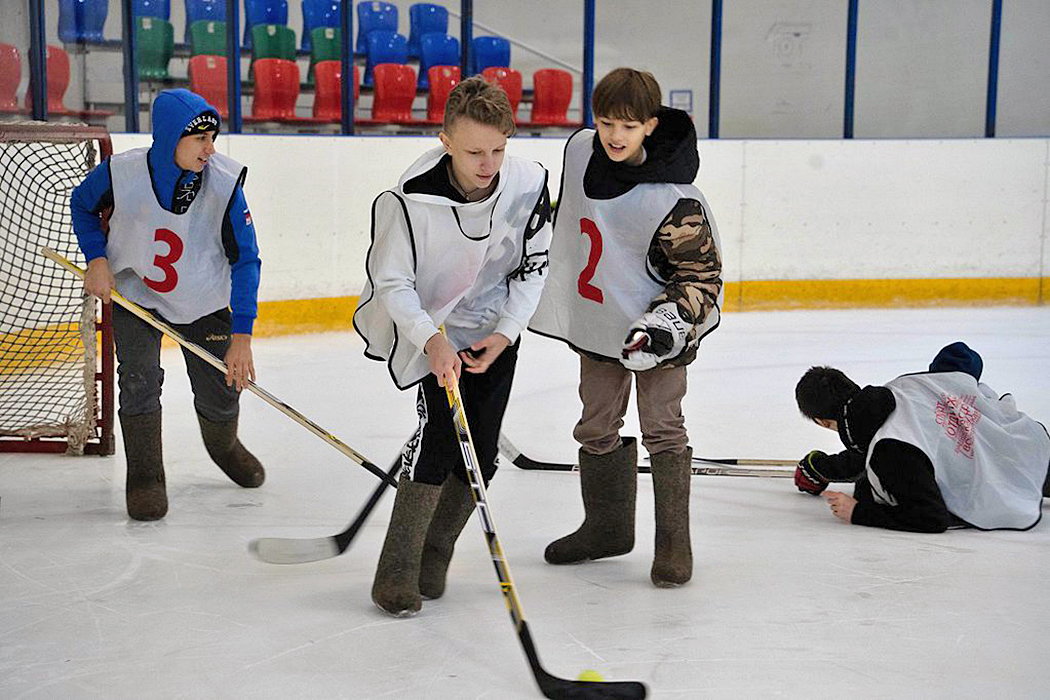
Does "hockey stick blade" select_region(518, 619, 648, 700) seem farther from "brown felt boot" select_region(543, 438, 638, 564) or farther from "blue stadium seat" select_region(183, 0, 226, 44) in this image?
"blue stadium seat" select_region(183, 0, 226, 44)

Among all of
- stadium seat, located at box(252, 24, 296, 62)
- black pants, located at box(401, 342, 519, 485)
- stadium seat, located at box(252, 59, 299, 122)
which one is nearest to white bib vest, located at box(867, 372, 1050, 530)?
black pants, located at box(401, 342, 519, 485)

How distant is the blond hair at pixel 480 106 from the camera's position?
174 centimetres

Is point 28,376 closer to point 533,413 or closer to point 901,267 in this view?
point 533,413

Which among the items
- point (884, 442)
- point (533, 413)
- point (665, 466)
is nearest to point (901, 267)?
point (533, 413)

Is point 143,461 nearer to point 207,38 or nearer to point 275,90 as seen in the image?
point 207,38

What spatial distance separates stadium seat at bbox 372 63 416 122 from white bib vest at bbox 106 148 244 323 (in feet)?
14.4

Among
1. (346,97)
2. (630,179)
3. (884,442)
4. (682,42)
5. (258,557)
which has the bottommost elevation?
(258,557)

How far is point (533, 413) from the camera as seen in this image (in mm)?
3625

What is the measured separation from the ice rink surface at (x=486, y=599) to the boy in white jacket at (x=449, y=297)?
0.13m

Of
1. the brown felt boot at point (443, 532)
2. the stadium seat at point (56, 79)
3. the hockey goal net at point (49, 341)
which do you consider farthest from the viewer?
the stadium seat at point (56, 79)

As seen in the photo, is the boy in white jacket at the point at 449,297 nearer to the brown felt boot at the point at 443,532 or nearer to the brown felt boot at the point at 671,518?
the brown felt boot at the point at 443,532

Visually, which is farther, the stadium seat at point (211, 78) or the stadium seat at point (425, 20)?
the stadium seat at point (425, 20)

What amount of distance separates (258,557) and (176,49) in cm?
383

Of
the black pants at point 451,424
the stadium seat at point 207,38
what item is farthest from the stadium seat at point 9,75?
the black pants at point 451,424
